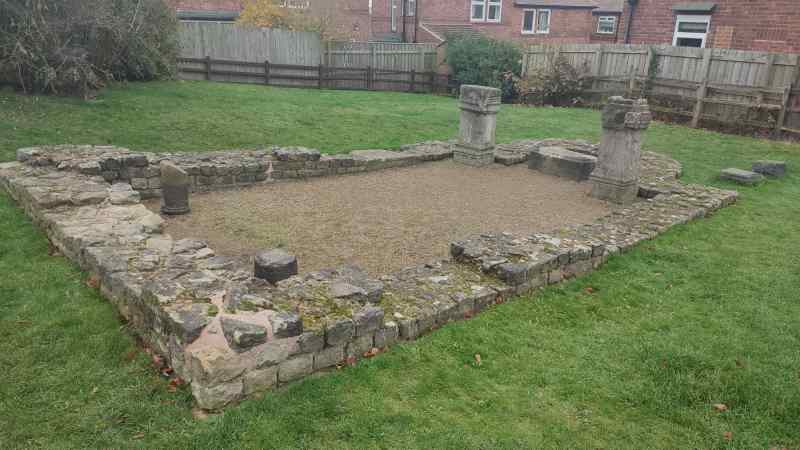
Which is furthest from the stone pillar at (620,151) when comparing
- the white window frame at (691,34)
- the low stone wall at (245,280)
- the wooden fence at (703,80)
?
the white window frame at (691,34)

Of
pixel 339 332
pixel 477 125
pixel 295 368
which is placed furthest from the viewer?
pixel 477 125

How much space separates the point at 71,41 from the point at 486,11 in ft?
84.9

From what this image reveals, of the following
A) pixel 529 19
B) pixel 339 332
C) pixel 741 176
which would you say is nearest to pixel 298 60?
pixel 741 176

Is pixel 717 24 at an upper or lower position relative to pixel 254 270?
upper

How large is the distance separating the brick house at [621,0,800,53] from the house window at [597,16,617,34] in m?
13.7

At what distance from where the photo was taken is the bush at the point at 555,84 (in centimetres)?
2050

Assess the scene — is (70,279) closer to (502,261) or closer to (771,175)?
(502,261)

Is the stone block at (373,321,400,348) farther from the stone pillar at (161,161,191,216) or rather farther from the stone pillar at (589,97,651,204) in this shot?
the stone pillar at (589,97,651,204)

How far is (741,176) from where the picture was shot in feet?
36.4

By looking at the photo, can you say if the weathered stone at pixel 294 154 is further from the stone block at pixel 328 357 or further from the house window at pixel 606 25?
the house window at pixel 606 25

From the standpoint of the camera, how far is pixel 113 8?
47.2 ft

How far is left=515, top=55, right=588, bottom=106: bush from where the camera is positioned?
807 inches

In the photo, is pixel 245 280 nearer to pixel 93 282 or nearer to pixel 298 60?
pixel 93 282

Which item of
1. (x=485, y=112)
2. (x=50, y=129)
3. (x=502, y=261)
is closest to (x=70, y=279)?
(x=502, y=261)
